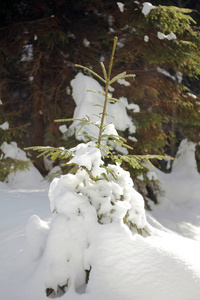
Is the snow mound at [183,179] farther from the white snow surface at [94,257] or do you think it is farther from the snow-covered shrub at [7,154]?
the white snow surface at [94,257]

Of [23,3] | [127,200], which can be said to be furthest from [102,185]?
[23,3]

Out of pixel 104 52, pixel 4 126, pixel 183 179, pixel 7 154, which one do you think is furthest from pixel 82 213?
pixel 183 179

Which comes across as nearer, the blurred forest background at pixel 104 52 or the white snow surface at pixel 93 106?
the white snow surface at pixel 93 106

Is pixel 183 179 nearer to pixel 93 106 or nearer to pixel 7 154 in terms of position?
pixel 93 106

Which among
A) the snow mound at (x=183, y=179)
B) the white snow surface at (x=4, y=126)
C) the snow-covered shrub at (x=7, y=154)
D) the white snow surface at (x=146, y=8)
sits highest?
the white snow surface at (x=146, y=8)

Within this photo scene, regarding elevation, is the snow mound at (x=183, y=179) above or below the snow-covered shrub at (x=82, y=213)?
below

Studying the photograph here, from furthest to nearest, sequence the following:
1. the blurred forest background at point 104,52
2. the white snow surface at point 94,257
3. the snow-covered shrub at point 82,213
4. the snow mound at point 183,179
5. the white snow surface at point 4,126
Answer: the snow mound at point 183,179 < the white snow surface at point 4,126 < the blurred forest background at point 104,52 < the snow-covered shrub at point 82,213 < the white snow surface at point 94,257

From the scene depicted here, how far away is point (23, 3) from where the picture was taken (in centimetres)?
798

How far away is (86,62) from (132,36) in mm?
1366

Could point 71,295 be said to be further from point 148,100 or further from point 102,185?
A: point 148,100

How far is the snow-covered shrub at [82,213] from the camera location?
240 centimetres

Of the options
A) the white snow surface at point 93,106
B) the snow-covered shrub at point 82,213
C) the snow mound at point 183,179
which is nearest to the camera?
the snow-covered shrub at point 82,213

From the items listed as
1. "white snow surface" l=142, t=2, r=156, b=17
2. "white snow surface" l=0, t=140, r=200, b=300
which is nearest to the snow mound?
"white snow surface" l=142, t=2, r=156, b=17

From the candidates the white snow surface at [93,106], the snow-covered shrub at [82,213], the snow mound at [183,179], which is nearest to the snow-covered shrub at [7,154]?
the white snow surface at [93,106]
